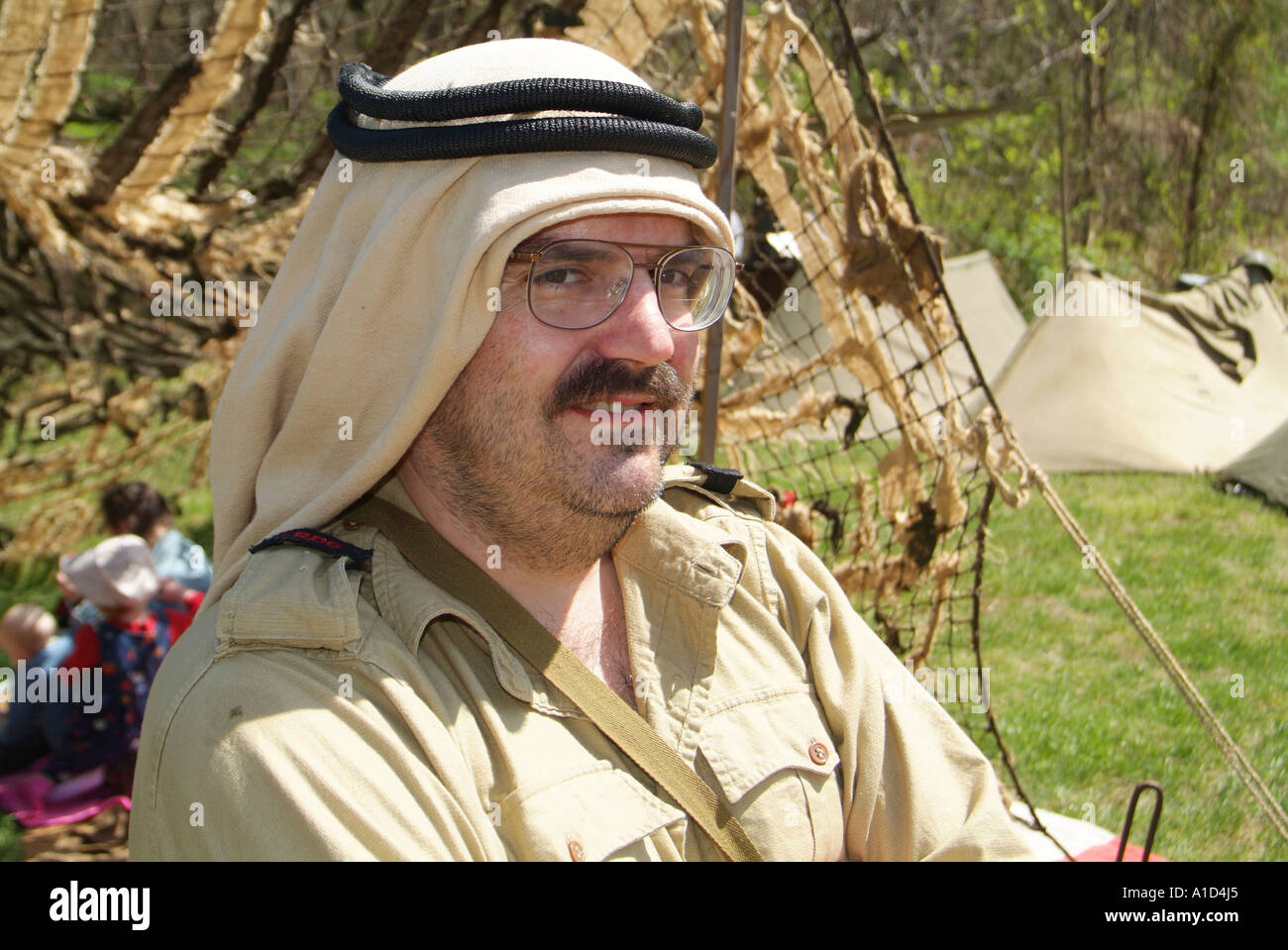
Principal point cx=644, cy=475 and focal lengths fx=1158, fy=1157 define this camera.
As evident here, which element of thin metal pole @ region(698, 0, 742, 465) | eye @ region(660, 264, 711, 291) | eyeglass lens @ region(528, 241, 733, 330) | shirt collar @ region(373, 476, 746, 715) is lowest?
shirt collar @ region(373, 476, 746, 715)

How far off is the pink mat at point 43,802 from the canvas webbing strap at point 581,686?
2.60 m

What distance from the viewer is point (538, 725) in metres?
1.56

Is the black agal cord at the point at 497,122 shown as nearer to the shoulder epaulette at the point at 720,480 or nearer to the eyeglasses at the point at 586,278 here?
the eyeglasses at the point at 586,278

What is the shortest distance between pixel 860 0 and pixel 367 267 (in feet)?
41.5

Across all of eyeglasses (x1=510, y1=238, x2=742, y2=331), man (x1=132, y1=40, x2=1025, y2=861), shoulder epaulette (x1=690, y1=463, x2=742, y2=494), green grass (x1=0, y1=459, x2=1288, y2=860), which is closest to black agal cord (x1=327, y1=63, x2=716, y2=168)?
man (x1=132, y1=40, x2=1025, y2=861)

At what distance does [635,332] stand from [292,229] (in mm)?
3648

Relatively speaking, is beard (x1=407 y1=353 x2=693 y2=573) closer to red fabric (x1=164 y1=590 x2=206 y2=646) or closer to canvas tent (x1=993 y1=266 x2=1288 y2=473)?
red fabric (x1=164 y1=590 x2=206 y2=646)

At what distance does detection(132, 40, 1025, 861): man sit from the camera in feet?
4.55

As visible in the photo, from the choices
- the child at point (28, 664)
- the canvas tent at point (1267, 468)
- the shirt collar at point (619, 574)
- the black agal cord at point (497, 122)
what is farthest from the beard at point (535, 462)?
the canvas tent at point (1267, 468)

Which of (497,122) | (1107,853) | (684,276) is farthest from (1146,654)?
(497,122)

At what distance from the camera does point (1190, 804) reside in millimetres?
3855

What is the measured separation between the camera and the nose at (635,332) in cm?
164

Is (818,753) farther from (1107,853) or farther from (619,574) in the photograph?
(1107,853)

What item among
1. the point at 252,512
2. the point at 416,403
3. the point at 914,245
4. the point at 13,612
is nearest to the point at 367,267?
the point at 416,403
